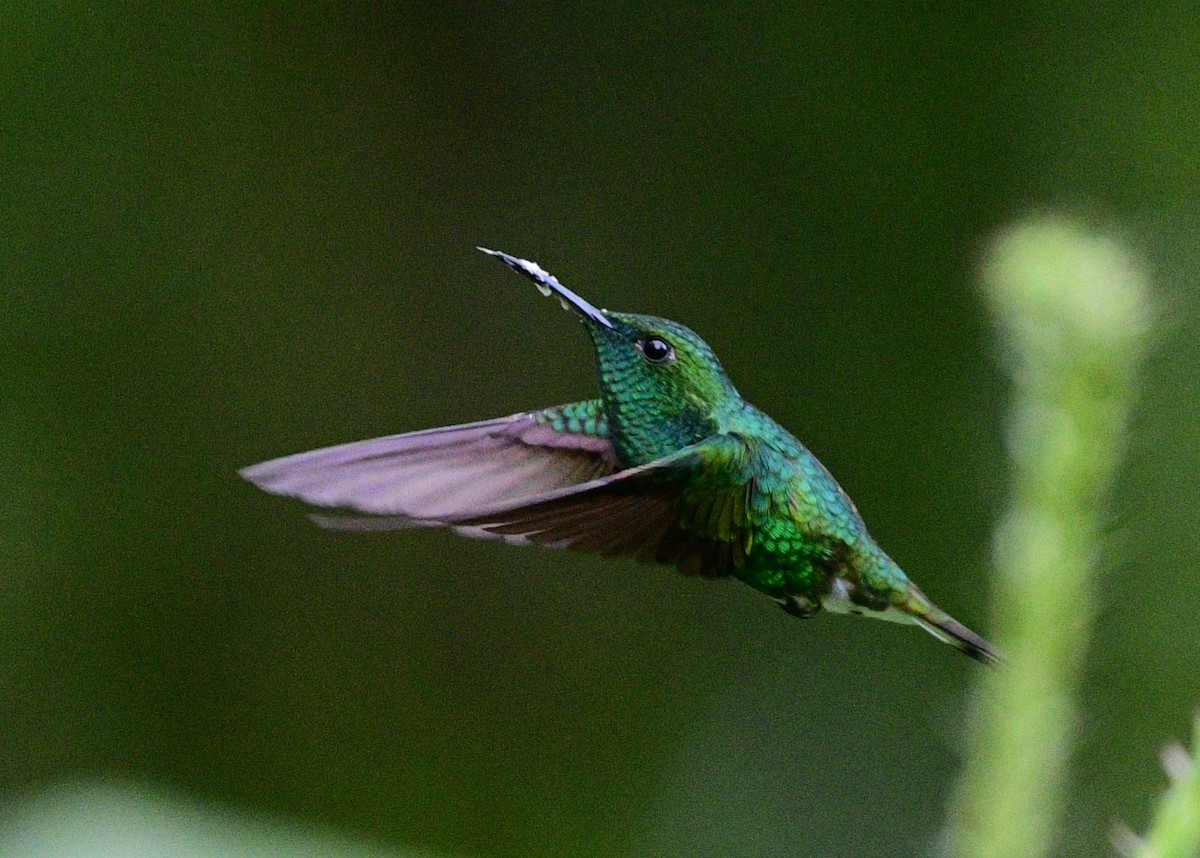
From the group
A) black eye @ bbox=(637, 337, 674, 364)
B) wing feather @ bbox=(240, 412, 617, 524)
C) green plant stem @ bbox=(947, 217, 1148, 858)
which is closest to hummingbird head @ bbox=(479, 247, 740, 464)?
black eye @ bbox=(637, 337, 674, 364)

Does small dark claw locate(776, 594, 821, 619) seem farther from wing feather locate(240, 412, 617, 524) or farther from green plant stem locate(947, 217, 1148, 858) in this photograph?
green plant stem locate(947, 217, 1148, 858)

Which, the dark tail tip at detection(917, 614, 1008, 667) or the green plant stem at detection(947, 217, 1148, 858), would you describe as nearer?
the green plant stem at detection(947, 217, 1148, 858)

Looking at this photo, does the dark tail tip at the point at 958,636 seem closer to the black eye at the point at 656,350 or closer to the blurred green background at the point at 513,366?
the black eye at the point at 656,350

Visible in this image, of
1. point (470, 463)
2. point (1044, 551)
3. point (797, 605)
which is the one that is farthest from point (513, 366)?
point (1044, 551)

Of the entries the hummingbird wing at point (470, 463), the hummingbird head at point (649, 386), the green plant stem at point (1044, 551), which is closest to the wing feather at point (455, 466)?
the hummingbird wing at point (470, 463)

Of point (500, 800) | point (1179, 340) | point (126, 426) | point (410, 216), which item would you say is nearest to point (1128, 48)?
point (1179, 340)
